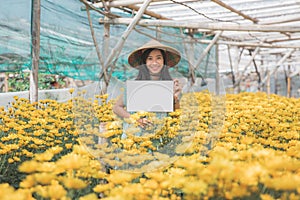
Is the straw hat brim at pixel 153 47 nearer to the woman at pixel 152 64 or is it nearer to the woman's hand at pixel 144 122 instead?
the woman at pixel 152 64

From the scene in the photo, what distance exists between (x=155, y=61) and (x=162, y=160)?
0.40 metres

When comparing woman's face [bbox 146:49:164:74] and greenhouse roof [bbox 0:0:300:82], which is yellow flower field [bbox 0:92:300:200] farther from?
greenhouse roof [bbox 0:0:300:82]

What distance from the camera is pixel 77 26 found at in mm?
4309

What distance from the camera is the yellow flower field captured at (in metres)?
0.94

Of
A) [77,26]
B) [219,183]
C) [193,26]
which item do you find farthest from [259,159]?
[77,26]

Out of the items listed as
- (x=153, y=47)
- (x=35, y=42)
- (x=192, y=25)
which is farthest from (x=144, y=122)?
(x=192, y=25)

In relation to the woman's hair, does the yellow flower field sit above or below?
below

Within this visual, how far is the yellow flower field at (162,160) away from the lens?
3.07 feet

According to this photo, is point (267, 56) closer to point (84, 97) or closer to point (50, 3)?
point (50, 3)

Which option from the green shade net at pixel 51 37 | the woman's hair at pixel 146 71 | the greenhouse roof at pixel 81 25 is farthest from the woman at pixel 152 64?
the green shade net at pixel 51 37

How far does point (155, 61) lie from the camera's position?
1524 millimetres

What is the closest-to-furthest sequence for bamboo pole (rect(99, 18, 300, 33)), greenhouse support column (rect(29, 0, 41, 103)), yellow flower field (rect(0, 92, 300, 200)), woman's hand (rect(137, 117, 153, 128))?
yellow flower field (rect(0, 92, 300, 200)), woman's hand (rect(137, 117, 153, 128)), greenhouse support column (rect(29, 0, 41, 103)), bamboo pole (rect(99, 18, 300, 33))

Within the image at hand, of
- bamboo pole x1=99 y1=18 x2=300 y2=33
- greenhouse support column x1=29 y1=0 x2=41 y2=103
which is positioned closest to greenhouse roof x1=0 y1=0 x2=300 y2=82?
bamboo pole x1=99 y1=18 x2=300 y2=33

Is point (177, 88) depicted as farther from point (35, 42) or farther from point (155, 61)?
point (35, 42)
